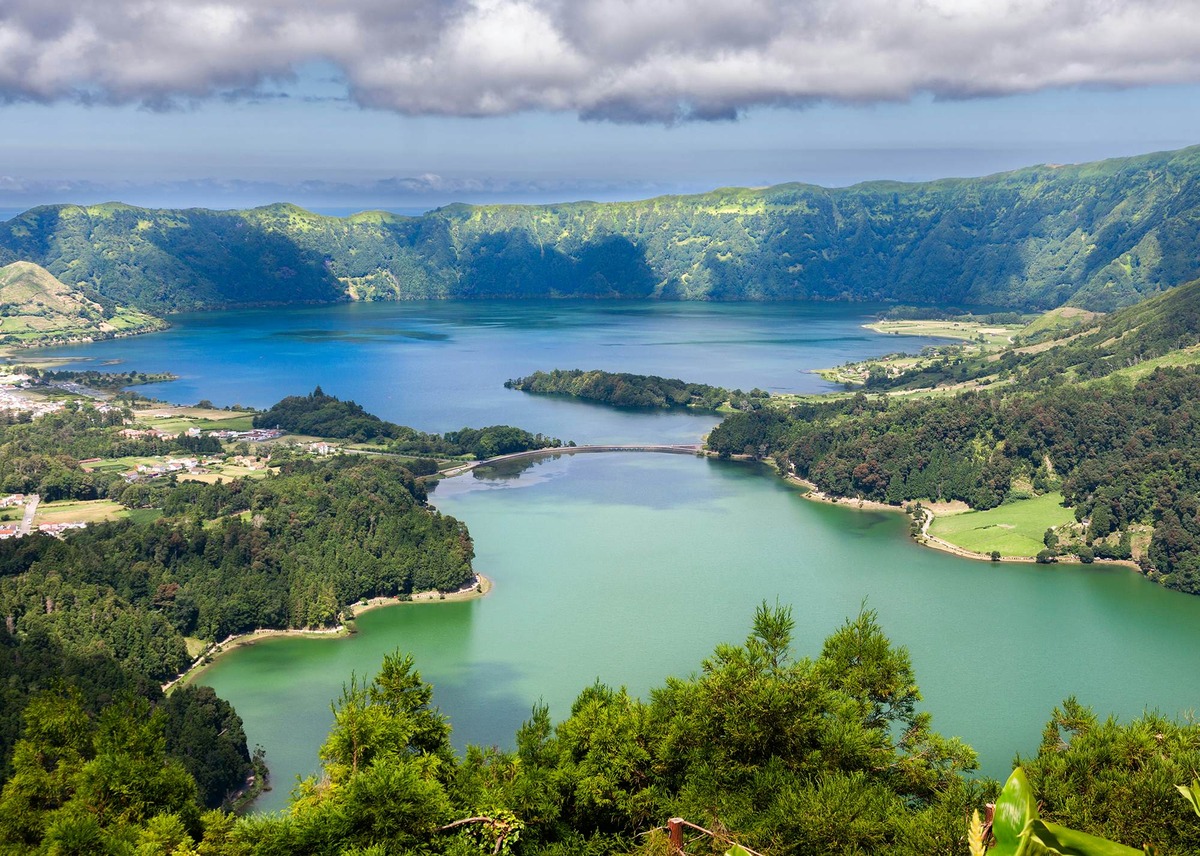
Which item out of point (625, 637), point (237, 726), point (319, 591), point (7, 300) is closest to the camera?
point (237, 726)

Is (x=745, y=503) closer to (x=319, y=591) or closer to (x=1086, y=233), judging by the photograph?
(x=319, y=591)

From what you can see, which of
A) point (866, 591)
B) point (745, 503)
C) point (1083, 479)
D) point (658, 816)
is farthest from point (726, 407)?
point (658, 816)

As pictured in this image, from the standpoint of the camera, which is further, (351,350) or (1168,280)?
(1168,280)

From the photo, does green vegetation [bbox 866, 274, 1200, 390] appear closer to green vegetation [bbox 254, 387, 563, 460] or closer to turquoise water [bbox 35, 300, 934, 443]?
turquoise water [bbox 35, 300, 934, 443]

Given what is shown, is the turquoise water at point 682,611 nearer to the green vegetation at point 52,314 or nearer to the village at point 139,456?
the village at point 139,456

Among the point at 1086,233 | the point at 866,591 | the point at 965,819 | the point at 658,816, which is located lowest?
the point at 866,591
